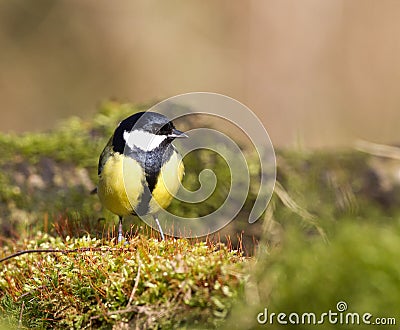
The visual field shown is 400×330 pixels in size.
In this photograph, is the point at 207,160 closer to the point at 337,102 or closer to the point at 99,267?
the point at 99,267

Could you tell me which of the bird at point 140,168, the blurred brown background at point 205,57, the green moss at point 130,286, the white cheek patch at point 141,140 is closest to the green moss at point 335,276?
the green moss at point 130,286

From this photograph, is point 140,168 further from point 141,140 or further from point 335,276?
point 335,276

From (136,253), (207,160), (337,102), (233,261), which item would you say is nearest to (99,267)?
(136,253)

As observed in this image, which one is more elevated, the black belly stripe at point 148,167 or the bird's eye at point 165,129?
the bird's eye at point 165,129

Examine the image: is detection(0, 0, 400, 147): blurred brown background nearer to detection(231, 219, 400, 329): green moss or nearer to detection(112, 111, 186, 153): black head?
detection(112, 111, 186, 153): black head

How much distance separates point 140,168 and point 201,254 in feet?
2.21

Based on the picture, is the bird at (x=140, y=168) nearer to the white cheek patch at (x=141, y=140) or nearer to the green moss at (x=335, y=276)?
the white cheek patch at (x=141, y=140)

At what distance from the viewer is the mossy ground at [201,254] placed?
4.84ft

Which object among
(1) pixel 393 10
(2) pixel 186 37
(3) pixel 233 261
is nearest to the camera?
(3) pixel 233 261

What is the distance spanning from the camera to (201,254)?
1876 mm

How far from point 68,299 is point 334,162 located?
186 centimetres

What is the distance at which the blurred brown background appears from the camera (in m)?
5.46

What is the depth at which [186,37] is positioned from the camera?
6.76 metres

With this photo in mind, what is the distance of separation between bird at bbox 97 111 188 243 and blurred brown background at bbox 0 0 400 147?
2950 millimetres
